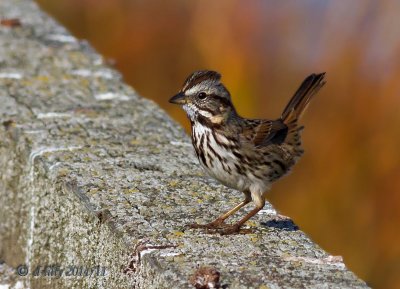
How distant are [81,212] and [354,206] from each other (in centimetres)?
333

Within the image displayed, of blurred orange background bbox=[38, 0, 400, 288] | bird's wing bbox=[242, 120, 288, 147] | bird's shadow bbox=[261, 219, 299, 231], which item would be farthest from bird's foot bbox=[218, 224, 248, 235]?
blurred orange background bbox=[38, 0, 400, 288]

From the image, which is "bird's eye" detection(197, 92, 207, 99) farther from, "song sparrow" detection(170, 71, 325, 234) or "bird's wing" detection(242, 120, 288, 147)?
"bird's wing" detection(242, 120, 288, 147)

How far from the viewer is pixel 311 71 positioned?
26.1ft

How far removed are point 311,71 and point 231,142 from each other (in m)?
3.51

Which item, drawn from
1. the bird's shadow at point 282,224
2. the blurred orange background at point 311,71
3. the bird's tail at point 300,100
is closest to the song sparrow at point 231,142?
the bird's shadow at point 282,224

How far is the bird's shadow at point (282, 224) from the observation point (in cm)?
394

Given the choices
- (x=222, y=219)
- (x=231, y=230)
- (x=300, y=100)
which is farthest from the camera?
(x=300, y=100)

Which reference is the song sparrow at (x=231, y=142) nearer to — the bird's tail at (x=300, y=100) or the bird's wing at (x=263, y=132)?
the bird's wing at (x=263, y=132)

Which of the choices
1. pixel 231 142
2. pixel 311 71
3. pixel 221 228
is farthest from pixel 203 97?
pixel 311 71

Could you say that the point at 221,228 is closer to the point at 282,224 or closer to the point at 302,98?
the point at 282,224

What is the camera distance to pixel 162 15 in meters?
8.58

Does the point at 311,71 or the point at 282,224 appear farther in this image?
the point at 311,71

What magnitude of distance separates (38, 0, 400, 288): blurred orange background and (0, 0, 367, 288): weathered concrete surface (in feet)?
6.46

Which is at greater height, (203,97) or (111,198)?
(203,97)
